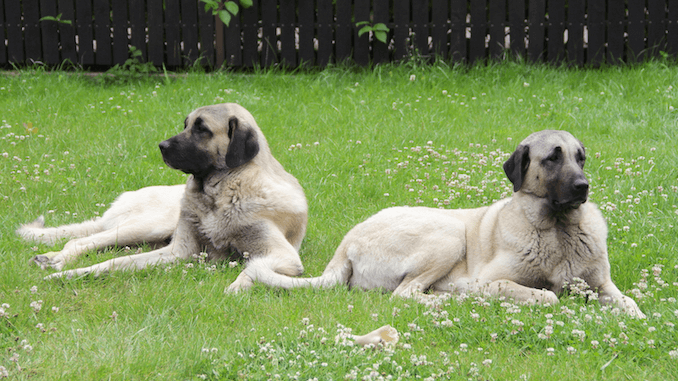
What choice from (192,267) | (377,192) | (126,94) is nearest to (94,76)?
(126,94)

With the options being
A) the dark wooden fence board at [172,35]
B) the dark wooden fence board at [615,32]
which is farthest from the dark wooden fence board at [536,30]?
the dark wooden fence board at [172,35]

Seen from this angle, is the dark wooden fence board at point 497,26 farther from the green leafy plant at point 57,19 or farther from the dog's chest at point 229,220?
the green leafy plant at point 57,19

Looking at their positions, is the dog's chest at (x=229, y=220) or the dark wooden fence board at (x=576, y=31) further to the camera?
the dark wooden fence board at (x=576, y=31)

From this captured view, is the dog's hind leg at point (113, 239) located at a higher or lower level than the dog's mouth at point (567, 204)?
lower

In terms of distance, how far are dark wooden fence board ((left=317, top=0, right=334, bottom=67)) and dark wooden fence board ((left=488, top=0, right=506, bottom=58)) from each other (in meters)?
2.41

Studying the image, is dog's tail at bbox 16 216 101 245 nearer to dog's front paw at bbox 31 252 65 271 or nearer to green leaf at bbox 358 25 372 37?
dog's front paw at bbox 31 252 65 271

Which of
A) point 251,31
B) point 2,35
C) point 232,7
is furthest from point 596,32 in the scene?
point 2,35

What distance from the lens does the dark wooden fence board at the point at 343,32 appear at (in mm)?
10359

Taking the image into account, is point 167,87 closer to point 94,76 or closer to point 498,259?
point 94,76

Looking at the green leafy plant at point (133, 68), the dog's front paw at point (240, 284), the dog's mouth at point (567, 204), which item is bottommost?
the dog's front paw at point (240, 284)

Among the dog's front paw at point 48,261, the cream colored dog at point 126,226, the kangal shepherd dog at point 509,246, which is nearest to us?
the kangal shepherd dog at point 509,246

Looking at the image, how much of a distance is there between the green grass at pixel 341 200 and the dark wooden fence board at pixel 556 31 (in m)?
0.54

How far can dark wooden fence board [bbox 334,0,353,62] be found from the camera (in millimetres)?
10359

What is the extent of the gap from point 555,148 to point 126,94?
23.7 ft
